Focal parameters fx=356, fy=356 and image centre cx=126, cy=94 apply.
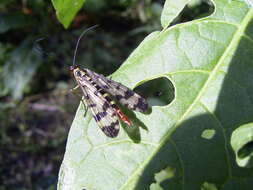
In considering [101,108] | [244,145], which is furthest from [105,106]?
[244,145]

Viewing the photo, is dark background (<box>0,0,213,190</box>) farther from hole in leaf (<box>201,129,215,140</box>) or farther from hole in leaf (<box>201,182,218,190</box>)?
hole in leaf (<box>201,182,218,190</box>)

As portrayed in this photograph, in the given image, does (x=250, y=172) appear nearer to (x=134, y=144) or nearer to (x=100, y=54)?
(x=134, y=144)

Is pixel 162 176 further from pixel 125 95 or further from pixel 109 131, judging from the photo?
pixel 125 95

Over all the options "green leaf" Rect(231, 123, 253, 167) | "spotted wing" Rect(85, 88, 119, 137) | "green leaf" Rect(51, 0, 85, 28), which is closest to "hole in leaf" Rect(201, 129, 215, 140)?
"green leaf" Rect(231, 123, 253, 167)

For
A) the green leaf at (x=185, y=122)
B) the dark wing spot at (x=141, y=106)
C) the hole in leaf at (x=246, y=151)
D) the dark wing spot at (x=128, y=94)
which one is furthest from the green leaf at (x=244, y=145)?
the dark wing spot at (x=128, y=94)

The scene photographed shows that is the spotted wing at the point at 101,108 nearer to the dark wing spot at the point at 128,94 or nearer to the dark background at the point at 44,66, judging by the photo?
the dark wing spot at the point at 128,94
